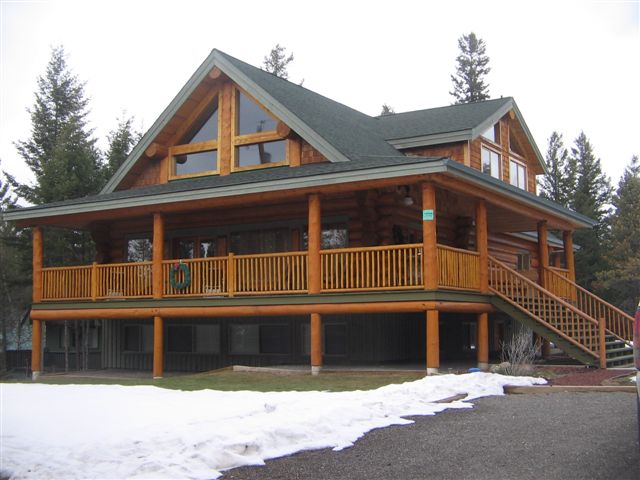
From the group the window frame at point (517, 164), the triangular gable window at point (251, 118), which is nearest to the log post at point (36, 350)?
the triangular gable window at point (251, 118)

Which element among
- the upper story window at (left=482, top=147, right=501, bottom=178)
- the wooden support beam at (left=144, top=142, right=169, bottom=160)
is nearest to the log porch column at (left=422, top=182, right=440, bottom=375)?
the upper story window at (left=482, top=147, right=501, bottom=178)

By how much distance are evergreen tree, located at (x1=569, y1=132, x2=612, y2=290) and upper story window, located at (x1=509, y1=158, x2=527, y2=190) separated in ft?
74.8

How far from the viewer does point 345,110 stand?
2591cm

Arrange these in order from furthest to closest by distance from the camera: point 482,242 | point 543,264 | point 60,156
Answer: point 60,156 → point 543,264 → point 482,242

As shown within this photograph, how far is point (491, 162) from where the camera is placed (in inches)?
947

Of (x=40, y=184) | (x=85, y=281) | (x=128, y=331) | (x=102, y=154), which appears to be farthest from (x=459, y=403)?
(x=102, y=154)

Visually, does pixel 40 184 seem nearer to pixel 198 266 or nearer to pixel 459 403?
pixel 198 266

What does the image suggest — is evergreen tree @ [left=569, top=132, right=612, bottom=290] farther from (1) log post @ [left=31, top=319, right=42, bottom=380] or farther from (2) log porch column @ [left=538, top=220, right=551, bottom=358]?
(1) log post @ [left=31, top=319, right=42, bottom=380]

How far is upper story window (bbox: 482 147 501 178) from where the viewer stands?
2347 cm

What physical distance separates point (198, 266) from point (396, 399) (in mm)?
9456

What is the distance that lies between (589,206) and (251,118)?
37.2m

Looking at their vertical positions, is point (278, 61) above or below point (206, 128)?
above

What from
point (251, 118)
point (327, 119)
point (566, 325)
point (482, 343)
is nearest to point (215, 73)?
point (251, 118)

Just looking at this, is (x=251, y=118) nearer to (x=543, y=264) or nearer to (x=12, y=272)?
(x=543, y=264)
